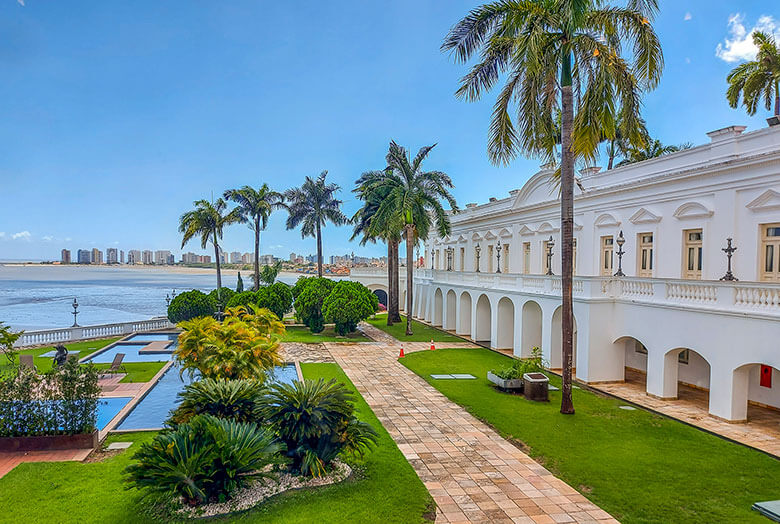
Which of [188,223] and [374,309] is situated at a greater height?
[188,223]

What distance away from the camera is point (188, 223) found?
129ft

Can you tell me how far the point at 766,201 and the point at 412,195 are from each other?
16458 millimetres

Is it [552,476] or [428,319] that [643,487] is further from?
[428,319]

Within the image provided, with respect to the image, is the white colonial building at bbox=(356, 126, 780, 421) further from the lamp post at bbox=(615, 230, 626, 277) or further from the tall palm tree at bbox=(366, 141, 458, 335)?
the tall palm tree at bbox=(366, 141, 458, 335)

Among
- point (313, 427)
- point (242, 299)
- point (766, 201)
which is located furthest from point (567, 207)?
point (242, 299)

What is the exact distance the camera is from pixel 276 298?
30703mm

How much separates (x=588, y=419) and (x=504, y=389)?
10.2 feet

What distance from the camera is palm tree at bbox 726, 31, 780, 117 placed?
68.2ft

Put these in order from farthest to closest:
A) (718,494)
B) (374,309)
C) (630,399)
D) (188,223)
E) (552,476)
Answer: (188,223)
(374,309)
(630,399)
(552,476)
(718,494)

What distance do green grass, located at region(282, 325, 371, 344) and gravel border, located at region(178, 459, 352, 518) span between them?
17872 mm

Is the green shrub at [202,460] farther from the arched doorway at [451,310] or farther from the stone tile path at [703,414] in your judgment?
the arched doorway at [451,310]

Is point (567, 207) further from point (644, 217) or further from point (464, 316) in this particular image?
point (464, 316)

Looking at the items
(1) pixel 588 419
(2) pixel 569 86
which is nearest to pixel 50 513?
(1) pixel 588 419

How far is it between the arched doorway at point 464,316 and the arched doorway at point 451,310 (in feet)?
6.87
